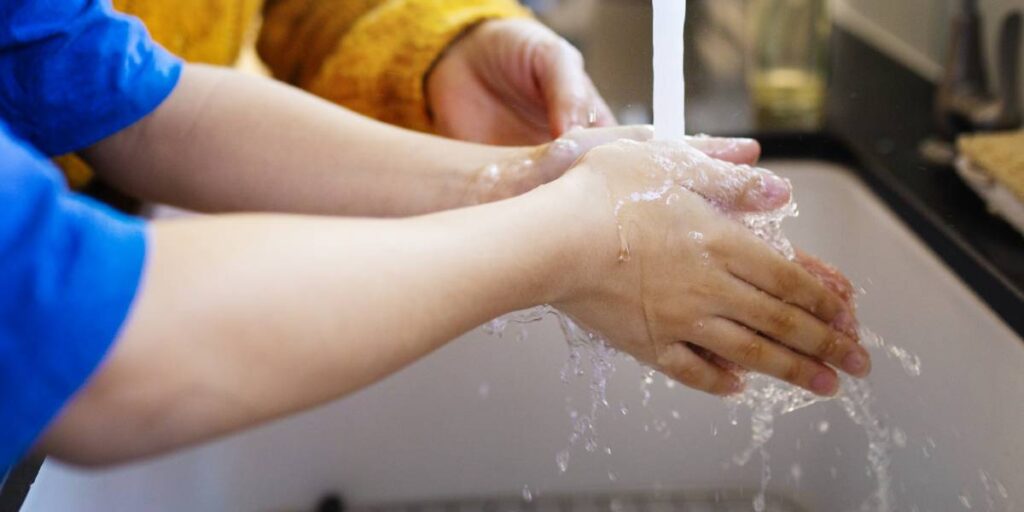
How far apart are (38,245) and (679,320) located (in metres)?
0.33

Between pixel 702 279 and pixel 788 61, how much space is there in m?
0.56

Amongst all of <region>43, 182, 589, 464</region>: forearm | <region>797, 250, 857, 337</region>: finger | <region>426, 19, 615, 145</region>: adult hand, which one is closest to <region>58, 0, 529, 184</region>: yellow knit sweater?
<region>426, 19, 615, 145</region>: adult hand

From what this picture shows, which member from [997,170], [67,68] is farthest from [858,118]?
[67,68]

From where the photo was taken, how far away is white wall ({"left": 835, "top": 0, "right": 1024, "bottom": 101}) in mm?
967

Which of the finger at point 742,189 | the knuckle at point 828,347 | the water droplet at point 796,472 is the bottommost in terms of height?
the water droplet at point 796,472

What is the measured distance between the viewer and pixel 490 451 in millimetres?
856

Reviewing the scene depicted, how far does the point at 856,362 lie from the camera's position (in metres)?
0.61

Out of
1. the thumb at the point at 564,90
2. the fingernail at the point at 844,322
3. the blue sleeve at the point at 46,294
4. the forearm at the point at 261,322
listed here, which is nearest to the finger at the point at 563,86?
the thumb at the point at 564,90

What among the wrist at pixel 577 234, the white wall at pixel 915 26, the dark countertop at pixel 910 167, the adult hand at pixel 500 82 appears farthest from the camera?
the white wall at pixel 915 26

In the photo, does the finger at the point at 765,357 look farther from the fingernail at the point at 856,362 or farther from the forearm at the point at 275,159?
the forearm at the point at 275,159

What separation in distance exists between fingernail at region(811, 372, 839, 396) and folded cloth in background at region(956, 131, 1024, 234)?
20 centimetres

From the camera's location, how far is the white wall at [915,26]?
38.1 inches

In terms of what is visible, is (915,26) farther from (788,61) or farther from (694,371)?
(694,371)

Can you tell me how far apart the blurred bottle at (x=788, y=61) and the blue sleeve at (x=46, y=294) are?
74 centimetres
